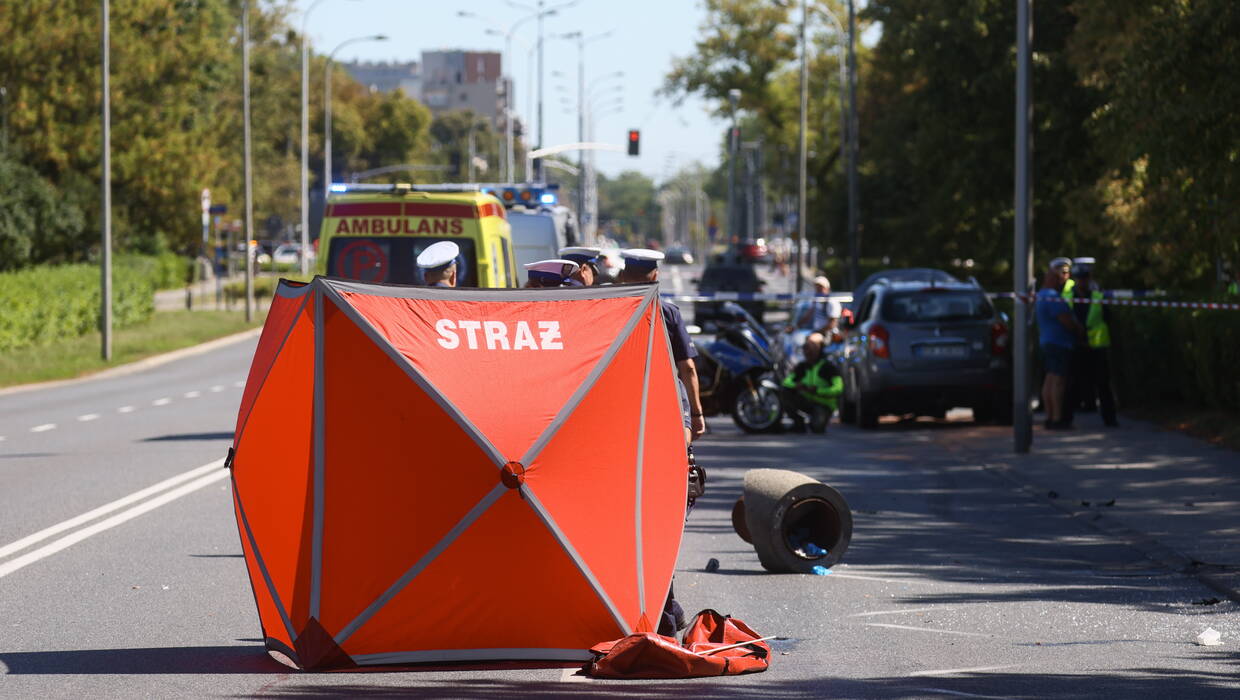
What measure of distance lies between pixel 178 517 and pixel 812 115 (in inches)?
2950

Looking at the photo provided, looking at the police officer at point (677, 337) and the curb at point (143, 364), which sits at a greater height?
the police officer at point (677, 337)

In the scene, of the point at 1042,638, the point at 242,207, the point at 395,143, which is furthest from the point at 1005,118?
the point at 395,143

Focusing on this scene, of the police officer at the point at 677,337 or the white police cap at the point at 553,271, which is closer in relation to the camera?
the police officer at the point at 677,337

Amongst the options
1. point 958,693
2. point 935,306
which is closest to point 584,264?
point 958,693

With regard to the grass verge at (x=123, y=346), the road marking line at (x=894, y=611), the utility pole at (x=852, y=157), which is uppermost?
Answer: the utility pole at (x=852, y=157)

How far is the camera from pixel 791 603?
9469 millimetres

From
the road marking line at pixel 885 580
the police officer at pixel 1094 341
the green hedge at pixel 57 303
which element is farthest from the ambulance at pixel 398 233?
the green hedge at pixel 57 303

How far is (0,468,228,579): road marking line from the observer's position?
10656 mm

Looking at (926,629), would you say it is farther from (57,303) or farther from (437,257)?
(57,303)

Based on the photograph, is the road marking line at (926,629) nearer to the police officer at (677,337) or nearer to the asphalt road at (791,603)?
the asphalt road at (791,603)

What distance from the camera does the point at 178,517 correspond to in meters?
12.9

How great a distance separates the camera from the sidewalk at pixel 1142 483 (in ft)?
37.4

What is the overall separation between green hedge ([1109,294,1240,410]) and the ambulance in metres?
7.07

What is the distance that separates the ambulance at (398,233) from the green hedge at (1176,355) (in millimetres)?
7073
